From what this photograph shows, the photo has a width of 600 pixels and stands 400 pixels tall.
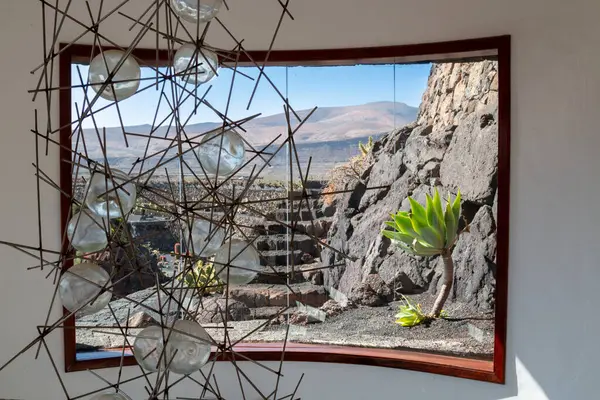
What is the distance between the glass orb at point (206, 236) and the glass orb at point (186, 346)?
0.64 feet

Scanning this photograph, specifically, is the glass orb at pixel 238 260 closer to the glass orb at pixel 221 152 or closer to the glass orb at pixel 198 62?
the glass orb at pixel 221 152

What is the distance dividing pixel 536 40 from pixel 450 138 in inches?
24.6

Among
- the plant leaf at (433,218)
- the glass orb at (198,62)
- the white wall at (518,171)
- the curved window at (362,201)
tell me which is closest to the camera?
the glass orb at (198,62)

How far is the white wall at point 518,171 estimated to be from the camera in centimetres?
265

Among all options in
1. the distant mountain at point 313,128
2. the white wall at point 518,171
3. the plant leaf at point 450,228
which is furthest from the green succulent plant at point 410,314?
the distant mountain at point 313,128

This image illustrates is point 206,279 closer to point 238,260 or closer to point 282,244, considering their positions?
point 238,260

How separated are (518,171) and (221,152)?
2.18 metres

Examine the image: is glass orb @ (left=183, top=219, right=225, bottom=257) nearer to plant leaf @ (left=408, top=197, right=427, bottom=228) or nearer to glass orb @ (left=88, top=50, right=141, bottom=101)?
glass orb @ (left=88, top=50, right=141, bottom=101)

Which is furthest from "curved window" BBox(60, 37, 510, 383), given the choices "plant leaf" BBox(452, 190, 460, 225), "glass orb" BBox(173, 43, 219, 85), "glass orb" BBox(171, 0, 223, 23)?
"glass orb" BBox(171, 0, 223, 23)

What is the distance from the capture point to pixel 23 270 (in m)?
2.90

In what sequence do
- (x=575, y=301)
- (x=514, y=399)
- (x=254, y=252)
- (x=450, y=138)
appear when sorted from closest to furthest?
1. (x=254, y=252)
2. (x=575, y=301)
3. (x=514, y=399)
4. (x=450, y=138)

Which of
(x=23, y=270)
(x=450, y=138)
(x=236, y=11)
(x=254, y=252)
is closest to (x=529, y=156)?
(x=450, y=138)

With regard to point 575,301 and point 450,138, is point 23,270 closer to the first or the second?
point 450,138

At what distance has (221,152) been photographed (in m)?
0.99
